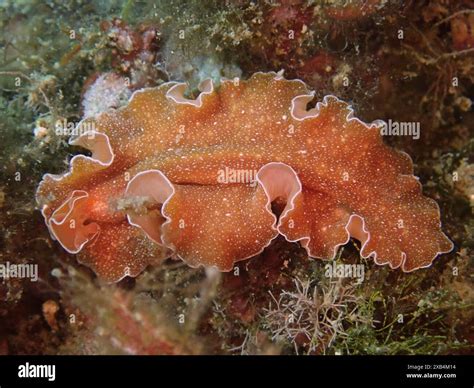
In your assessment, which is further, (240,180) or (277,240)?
(277,240)

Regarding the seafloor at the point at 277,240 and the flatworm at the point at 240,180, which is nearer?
the flatworm at the point at 240,180

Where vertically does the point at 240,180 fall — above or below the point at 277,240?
above

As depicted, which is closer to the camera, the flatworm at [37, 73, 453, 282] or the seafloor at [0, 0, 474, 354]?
the flatworm at [37, 73, 453, 282]

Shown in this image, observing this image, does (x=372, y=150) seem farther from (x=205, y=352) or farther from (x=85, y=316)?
(x=85, y=316)
